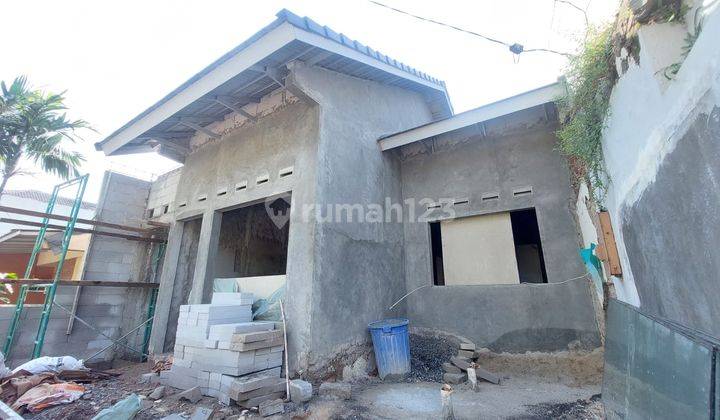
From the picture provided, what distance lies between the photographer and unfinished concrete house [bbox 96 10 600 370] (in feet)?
15.4

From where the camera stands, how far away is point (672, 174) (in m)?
1.89

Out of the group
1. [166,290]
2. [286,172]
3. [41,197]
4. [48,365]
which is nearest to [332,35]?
[286,172]

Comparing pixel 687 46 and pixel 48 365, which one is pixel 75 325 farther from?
pixel 687 46

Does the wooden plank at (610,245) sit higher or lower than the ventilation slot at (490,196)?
lower

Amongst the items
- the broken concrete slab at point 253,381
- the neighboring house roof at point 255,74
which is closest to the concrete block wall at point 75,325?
the neighboring house roof at point 255,74

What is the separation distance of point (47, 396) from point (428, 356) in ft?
17.1

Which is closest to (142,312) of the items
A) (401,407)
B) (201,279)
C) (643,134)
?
(201,279)

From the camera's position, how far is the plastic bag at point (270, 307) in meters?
4.74

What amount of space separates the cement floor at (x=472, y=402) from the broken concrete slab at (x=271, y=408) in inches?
12.7

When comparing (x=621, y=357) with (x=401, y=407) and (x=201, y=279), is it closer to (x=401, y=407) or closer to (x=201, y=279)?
(x=401, y=407)

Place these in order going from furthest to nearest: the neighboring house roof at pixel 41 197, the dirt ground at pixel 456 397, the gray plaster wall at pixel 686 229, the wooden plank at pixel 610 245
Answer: the neighboring house roof at pixel 41 197
the dirt ground at pixel 456 397
the wooden plank at pixel 610 245
the gray plaster wall at pixel 686 229

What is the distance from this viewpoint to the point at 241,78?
18.0ft

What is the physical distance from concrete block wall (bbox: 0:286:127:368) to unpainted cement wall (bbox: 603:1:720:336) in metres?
9.37

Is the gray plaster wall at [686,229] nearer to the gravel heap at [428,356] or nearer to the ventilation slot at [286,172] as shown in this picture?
the gravel heap at [428,356]
